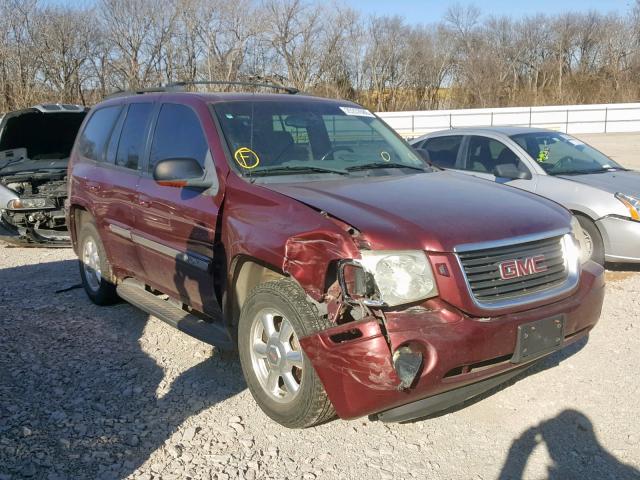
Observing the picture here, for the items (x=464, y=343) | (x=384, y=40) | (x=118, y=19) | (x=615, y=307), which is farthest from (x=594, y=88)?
(x=464, y=343)

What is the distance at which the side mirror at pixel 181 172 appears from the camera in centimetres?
408

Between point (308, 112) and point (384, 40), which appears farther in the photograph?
point (384, 40)

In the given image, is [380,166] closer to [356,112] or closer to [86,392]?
[356,112]

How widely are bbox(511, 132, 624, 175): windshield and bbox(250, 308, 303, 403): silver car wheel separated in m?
4.99

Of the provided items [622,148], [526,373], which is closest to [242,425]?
[526,373]

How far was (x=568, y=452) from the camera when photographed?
11.0ft

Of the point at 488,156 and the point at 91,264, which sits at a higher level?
the point at 488,156

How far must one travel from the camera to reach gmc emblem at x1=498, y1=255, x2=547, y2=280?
10.9 ft

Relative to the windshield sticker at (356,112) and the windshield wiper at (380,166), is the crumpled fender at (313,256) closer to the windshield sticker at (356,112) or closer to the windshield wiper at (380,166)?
the windshield wiper at (380,166)

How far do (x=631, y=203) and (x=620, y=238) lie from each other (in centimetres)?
39

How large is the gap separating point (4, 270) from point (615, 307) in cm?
698

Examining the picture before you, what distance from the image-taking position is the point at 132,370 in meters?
4.56

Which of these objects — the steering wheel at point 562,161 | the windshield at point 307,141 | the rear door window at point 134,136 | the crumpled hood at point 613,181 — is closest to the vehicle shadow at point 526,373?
the windshield at point 307,141

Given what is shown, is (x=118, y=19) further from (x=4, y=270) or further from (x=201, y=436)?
(x=201, y=436)
